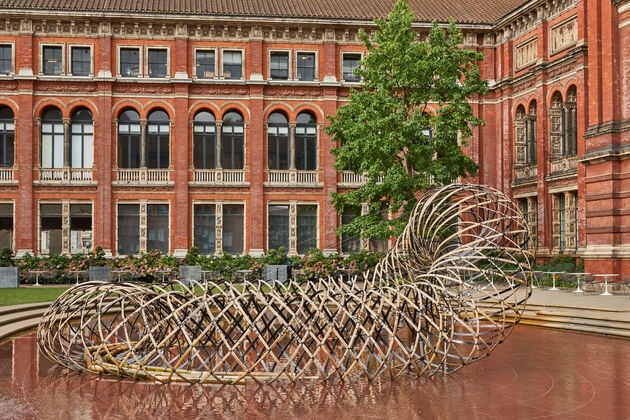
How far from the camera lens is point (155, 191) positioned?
35188 millimetres

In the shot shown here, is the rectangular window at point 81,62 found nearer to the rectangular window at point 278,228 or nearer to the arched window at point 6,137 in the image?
the arched window at point 6,137

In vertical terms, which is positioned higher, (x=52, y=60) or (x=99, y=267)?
(x=52, y=60)

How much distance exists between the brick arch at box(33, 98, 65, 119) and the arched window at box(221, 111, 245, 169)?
8.31 meters

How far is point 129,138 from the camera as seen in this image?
35562 mm

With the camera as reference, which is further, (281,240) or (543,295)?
(281,240)

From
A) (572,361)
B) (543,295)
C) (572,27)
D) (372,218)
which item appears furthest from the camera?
(572,27)

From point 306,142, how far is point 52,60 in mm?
14050

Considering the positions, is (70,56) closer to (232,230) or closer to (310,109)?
(232,230)

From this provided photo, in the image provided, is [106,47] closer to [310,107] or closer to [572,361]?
[310,107]

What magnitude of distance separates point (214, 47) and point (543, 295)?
21875 millimetres

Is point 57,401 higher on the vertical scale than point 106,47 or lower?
lower

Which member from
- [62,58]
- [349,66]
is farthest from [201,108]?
[349,66]

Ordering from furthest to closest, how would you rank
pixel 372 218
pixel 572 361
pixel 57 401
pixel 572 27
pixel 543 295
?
1. pixel 572 27
2. pixel 372 218
3. pixel 543 295
4. pixel 572 361
5. pixel 57 401

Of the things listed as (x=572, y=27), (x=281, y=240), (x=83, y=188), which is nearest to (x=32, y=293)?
(x=83, y=188)
